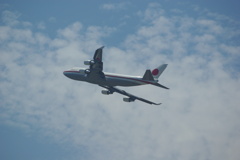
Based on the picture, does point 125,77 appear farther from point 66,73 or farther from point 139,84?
point 66,73

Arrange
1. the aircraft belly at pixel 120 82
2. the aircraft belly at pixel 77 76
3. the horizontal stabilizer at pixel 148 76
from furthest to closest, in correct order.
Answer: the aircraft belly at pixel 77 76
the aircraft belly at pixel 120 82
the horizontal stabilizer at pixel 148 76

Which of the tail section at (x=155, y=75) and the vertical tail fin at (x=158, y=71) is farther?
the vertical tail fin at (x=158, y=71)

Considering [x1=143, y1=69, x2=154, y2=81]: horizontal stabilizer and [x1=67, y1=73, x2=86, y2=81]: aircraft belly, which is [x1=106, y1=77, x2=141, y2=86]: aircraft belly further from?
[x1=67, y1=73, x2=86, y2=81]: aircraft belly

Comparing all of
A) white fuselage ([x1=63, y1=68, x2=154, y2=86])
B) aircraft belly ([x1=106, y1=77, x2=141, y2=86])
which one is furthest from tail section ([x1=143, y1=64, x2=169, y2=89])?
aircraft belly ([x1=106, y1=77, x2=141, y2=86])

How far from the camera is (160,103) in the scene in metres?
72.6

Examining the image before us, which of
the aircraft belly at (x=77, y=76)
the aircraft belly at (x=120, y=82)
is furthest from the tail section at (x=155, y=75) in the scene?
the aircraft belly at (x=77, y=76)

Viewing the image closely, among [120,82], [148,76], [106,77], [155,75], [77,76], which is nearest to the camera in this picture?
[148,76]

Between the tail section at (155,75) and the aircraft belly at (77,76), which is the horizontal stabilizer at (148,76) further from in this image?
the aircraft belly at (77,76)

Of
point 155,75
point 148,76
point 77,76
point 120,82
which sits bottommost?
point 148,76

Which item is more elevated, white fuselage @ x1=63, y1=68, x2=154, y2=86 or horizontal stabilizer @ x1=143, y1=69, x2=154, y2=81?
white fuselage @ x1=63, y1=68, x2=154, y2=86

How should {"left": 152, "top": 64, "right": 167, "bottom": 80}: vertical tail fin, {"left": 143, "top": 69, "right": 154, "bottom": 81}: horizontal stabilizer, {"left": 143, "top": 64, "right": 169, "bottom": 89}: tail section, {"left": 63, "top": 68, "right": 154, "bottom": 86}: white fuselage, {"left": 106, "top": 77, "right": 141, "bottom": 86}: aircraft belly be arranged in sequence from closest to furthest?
{"left": 143, "top": 69, "right": 154, "bottom": 81}: horizontal stabilizer, {"left": 143, "top": 64, "right": 169, "bottom": 89}: tail section, {"left": 63, "top": 68, "right": 154, "bottom": 86}: white fuselage, {"left": 152, "top": 64, "right": 167, "bottom": 80}: vertical tail fin, {"left": 106, "top": 77, "right": 141, "bottom": 86}: aircraft belly

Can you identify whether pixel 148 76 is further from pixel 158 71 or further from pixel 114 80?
pixel 114 80

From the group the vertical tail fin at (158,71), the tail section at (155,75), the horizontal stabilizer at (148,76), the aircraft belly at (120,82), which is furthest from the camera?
the aircraft belly at (120,82)

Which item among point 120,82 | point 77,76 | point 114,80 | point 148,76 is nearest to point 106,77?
point 114,80
